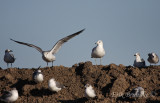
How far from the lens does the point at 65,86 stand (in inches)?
979

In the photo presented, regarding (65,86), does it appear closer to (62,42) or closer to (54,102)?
(54,102)

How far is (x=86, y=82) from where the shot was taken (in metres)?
25.2

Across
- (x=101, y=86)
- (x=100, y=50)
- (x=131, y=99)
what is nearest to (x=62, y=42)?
(x=100, y=50)

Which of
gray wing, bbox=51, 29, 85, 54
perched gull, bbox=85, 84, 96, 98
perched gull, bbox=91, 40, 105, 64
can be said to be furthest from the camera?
perched gull, bbox=91, 40, 105, 64

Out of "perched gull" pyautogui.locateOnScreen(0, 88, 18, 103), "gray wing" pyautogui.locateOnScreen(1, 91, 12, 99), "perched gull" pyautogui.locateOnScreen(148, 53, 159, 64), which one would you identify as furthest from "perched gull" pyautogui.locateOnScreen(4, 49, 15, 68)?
"perched gull" pyautogui.locateOnScreen(148, 53, 159, 64)

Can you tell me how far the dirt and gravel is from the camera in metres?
23.4

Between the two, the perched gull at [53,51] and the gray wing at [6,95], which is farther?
A: the perched gull at [53,51]

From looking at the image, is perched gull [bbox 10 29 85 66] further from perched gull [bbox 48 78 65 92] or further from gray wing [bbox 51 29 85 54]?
perched gull [bbox 48 78 65 92]

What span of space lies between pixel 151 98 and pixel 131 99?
1031mm

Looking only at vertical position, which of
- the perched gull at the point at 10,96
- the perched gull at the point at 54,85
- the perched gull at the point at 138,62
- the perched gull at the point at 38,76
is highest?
the perched gull at the point at 138,62

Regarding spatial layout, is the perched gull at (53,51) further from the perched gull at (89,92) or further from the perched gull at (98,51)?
the perched gull at (89,92)

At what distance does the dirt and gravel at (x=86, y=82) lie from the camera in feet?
76.7

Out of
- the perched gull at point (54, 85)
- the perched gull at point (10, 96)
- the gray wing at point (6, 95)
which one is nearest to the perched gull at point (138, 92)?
the perched gull at point (54, 85)

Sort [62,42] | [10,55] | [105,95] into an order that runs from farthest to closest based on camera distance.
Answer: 1. [10,55]
2. [62,42]
3. [105,95]
